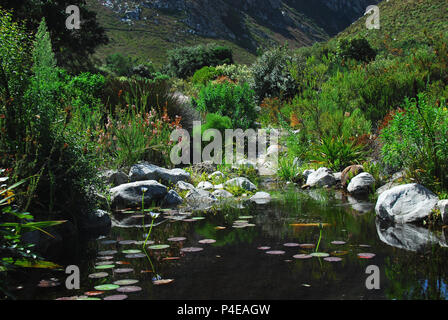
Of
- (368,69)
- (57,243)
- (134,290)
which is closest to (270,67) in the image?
(368,69)

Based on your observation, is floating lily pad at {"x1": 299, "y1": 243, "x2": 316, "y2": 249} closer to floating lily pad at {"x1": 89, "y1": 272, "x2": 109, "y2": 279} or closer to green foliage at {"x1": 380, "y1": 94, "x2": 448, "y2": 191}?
floating lily pad at {"x1": 89, "y1": 272, "x2": 109, "y2": 279}

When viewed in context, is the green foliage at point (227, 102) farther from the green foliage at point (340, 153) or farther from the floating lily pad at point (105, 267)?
the floating lily pad at point (105, 267)

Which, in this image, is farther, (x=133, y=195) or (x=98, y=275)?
(x=133, y=195)

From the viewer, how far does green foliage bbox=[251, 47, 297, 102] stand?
49.0 ft

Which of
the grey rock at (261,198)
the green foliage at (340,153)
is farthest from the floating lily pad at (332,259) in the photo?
the green foliage at (340,153)

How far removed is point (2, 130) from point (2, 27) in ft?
3.44

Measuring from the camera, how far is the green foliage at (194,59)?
32.9 metres

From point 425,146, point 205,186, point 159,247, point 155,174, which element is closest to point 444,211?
point 425,146

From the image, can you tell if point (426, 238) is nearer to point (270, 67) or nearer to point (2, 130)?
point (2, 130)

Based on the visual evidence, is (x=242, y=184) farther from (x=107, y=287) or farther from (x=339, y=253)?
(x=107, y=287)

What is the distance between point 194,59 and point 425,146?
29447 millimetres

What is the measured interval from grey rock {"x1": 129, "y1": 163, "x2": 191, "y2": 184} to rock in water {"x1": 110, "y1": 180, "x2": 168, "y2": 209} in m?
0.61

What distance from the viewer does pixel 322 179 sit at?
7.49 meters

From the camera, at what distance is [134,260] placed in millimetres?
3693
